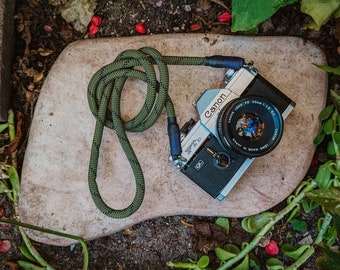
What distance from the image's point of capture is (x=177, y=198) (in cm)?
195

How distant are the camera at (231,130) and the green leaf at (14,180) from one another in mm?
543

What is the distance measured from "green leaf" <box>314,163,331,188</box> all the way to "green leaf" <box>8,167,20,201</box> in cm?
99

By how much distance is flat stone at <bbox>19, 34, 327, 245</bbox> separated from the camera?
6.39 feet

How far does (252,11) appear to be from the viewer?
1.75m

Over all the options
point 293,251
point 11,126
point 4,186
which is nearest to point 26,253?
point 4,186

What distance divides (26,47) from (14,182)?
1.50 ft

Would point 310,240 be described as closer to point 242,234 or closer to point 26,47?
point 242,234

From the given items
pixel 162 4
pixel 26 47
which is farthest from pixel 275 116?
pixel 26 47

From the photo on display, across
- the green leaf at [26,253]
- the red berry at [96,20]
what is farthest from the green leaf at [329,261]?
the red berry at [96,20]

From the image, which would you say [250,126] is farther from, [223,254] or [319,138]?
[223,254]

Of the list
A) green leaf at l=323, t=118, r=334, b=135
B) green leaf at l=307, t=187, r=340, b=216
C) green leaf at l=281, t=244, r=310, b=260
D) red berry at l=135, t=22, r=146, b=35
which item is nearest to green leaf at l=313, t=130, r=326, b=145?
green leaf at l=323, t=118, r=334, b=135

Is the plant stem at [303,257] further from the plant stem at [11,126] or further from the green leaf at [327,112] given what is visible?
the plant stem at [11,126]

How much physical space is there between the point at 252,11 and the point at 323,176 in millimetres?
585

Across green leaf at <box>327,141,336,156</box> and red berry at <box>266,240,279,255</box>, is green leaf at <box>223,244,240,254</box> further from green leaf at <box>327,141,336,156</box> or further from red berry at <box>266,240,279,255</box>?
green leaf at <box>327,141,336,156</box>
